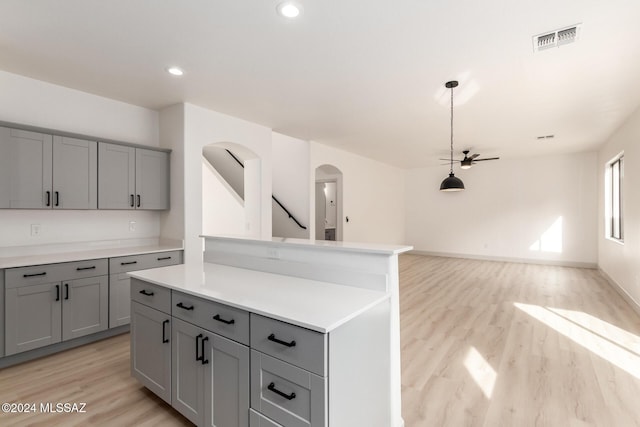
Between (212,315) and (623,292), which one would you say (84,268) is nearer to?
(212,315)

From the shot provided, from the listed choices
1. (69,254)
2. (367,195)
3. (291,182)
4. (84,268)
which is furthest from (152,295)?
(367,195)

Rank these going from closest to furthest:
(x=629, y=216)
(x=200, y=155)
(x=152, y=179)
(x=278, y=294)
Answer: (x=278, y=294) → (x=152, y=179) → (x=200, y=155) → (x=629, y=216)

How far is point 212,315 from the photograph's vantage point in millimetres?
1716

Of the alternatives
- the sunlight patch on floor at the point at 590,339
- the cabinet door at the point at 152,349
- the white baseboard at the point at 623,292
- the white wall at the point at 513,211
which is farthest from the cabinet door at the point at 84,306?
the white wall at the point at 513,211

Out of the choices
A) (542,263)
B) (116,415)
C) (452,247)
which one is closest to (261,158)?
(116,415)

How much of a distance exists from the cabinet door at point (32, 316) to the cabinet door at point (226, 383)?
7.14ft

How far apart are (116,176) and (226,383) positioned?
3.01 metres

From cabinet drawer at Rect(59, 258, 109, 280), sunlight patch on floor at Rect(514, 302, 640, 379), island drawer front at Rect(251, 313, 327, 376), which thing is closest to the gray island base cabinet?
island drawer front at Rect(251, 313, 327, 376)

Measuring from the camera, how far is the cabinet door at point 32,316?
265 cm

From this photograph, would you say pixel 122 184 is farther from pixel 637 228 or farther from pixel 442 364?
pixel 637 228

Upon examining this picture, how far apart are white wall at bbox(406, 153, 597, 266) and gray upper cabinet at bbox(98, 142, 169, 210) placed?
7552 millimetres

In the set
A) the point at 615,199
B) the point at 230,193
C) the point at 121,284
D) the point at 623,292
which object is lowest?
the point at 623,292

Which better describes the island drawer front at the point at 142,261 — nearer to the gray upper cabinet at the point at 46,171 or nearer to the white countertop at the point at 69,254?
the white countertop at the point at 69,254

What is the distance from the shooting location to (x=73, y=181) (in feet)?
10.6
